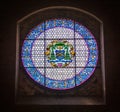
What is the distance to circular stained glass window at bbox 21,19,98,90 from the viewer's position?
4914mm

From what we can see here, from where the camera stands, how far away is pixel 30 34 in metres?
5.05

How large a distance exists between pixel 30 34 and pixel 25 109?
1.59 m

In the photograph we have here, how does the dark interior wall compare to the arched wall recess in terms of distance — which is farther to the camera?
the arched wall recess

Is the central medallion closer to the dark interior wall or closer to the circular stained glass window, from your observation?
the circular stained glass window

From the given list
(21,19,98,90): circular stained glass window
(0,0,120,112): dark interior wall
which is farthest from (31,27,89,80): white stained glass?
(0,0,120,112): dark interior wall

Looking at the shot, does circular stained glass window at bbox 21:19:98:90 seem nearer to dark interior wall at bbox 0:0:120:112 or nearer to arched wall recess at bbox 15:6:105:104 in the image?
arched wall recess at bbox 15:6:105:104
